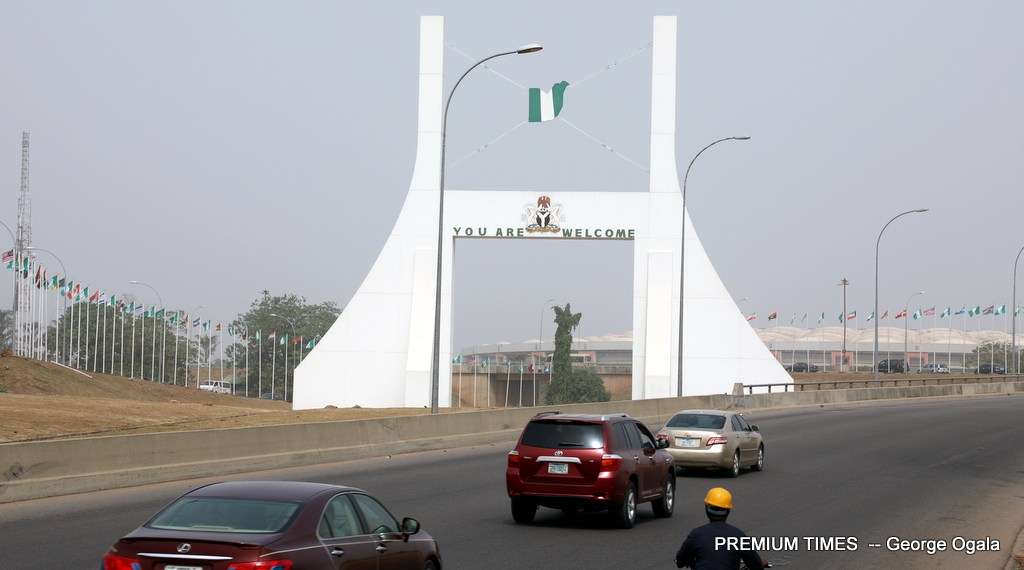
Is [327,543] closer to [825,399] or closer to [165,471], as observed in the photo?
[165,471]

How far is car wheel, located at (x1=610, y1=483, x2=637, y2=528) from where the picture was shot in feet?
53.6

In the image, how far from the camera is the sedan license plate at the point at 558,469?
649 inches

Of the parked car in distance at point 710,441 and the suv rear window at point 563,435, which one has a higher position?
the suv rear window at point 563,435

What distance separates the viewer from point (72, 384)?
191 ft

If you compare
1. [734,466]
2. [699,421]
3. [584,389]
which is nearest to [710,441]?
[734,466]

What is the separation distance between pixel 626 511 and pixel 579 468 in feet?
2.81

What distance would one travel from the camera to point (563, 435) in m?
16.8

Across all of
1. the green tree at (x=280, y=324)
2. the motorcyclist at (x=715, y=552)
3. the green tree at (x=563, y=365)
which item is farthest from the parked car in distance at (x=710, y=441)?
the green tree at (x=280, y=324)

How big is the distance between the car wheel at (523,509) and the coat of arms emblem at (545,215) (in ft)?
130

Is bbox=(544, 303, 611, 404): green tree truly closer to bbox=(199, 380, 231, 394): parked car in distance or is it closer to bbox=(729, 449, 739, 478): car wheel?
bbox=(199, 380, 231, 394): parked car in distance

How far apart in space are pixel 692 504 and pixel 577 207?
3704 centimetres

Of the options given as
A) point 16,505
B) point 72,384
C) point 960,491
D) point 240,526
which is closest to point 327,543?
point 240,526

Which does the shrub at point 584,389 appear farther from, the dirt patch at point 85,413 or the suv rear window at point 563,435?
the suv rear window at point 563,435

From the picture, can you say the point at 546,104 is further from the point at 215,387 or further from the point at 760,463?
the point at 215,387
